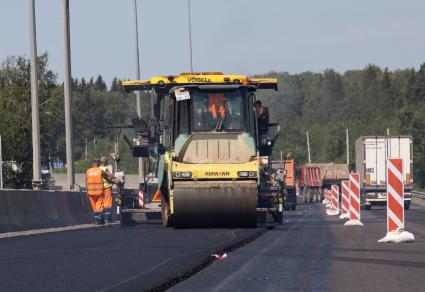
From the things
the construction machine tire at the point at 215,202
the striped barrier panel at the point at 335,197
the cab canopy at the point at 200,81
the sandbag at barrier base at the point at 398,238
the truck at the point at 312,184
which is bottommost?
the truck at the point at 312,184

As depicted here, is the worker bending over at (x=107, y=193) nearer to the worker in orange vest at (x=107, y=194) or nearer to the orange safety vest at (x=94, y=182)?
the worker in orange vest at (x=107, y=194)

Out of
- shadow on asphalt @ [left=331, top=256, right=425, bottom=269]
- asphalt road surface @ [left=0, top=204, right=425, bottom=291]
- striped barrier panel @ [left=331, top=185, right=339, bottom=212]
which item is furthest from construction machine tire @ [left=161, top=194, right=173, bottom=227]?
striped barrier panel @ [left=331, top=185, right=339, bottom=212]

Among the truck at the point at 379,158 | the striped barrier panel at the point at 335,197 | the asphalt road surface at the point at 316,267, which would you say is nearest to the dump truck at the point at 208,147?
the asphalt road surface at the point at 316,267

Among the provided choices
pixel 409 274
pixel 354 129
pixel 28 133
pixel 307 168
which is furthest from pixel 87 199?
pixel 354 129

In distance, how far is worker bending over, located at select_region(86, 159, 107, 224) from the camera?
28.9 m

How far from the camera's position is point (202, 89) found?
23922 mm

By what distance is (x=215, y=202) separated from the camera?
22.8 m

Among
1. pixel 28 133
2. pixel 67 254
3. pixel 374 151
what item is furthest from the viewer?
pixel 28 133

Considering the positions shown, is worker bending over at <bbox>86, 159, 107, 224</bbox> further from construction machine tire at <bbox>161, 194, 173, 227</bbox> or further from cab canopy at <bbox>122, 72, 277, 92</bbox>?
cab canopy at <bbox>122, 72, 277, 92</bbox>

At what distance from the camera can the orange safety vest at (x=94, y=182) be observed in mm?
28883

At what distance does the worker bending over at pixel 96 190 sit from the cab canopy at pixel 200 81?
13.6 feet

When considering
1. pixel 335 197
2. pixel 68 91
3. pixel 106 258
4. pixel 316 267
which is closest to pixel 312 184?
pixel 335 197

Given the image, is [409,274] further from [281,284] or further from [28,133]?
[28,133]

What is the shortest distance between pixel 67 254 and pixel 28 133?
4916cm
